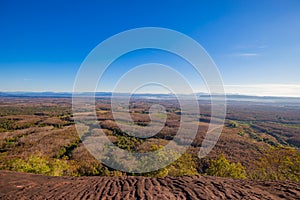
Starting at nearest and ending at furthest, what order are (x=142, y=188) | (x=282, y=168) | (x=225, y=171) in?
(x=142, y=188) < (x=225, y=171) < (x=282, y=168)

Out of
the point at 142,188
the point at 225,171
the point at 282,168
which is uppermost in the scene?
the point at 142,188

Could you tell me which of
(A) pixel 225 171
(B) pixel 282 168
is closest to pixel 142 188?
(A) pixel 225 171

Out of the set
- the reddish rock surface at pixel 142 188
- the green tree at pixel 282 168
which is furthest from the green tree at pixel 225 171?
the reddish rock surface at pixel 142 188

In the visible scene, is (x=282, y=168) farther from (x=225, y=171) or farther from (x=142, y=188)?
(x=142, y=188)

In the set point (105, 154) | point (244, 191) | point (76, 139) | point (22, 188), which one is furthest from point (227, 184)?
point (76, 139)

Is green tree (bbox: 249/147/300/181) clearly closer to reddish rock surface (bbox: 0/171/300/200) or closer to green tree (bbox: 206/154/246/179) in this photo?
green tree (bbox: 206/154/246/179)

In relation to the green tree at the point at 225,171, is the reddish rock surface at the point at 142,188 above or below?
above

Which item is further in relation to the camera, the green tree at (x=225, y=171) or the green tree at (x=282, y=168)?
the green tree at (x=282, y=168)

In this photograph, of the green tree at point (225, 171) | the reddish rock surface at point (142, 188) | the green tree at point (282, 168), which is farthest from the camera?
the green tree at point (282, 168)

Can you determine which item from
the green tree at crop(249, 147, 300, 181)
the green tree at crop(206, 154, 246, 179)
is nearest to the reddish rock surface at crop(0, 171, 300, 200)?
the green tree at crop(206, 154, 246, 179)

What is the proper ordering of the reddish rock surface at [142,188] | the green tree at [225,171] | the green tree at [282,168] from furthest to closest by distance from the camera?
the green tree at [282,168]
the green tree at [225,171]
the reddish rock surface at [142,188]

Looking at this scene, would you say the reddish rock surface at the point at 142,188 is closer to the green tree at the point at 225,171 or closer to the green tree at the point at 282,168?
the green tree at the point at 225,171
